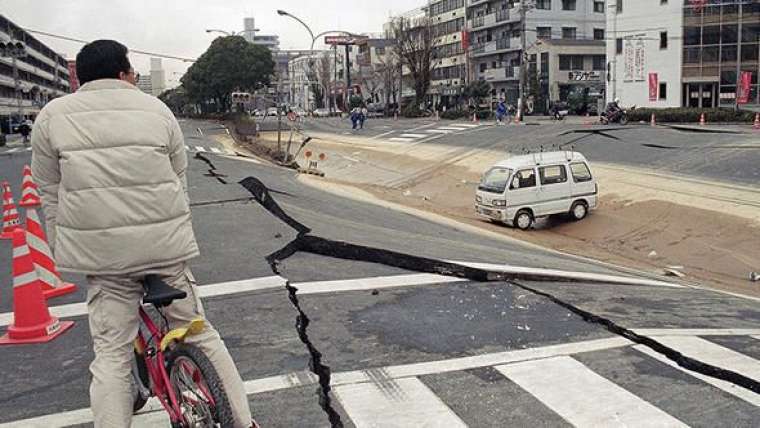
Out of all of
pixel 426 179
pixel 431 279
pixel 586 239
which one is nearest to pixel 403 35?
pixel 426 179

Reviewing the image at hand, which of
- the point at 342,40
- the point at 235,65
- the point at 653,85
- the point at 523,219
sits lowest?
the point at 523,219

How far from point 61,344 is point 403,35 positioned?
242ft

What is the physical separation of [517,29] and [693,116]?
35.9 m

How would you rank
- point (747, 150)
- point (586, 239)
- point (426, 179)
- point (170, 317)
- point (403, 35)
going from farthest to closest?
point (403, 35) → point (426, 179) → point (747, 150) → point (586, 239) → point (170, 317)

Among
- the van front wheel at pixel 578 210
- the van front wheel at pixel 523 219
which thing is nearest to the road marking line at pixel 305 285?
the van front wheel at pixel 523 219

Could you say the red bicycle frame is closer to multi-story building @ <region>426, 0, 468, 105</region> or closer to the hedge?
the hedge

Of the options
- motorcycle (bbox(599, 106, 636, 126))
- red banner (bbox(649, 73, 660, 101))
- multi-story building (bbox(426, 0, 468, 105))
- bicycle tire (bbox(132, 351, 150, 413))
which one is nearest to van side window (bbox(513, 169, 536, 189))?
bicycle tire (bbox(132, 351, 150, 413))

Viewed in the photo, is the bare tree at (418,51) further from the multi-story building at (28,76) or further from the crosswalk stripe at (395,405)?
the crosswalk stripe at (395,405)

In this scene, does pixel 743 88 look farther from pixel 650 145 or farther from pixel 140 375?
pixel 140 375

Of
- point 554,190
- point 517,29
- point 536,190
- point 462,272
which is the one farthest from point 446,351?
point 517,29

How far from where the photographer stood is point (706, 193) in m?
19.9

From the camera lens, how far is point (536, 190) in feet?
62.5

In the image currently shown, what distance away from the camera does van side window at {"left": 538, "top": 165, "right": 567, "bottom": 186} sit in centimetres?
1912

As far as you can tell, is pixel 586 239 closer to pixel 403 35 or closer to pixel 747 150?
pixel 747 150
